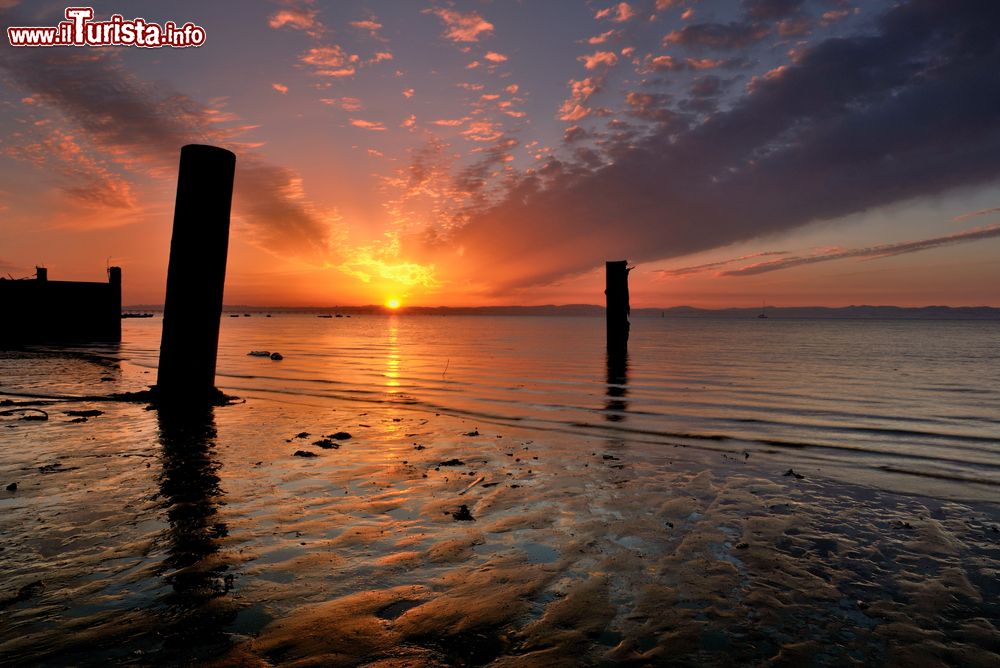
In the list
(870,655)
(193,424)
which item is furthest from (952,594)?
(193,424)

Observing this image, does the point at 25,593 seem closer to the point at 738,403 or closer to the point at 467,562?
the point at 467,562

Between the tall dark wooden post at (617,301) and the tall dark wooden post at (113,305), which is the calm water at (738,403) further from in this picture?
the tall dark wooden post at (113,305)

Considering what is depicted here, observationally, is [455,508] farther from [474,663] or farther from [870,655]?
[870,655]

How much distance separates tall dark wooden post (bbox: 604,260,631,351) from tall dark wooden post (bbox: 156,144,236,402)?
659 inches

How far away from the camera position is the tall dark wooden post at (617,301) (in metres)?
22.6

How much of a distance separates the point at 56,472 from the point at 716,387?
1562 cm

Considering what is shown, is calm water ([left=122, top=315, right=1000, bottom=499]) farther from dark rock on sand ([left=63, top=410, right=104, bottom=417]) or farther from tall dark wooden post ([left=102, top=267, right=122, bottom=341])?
tall dark wooden post ([left=102, top=267, right=122, bottom=341])

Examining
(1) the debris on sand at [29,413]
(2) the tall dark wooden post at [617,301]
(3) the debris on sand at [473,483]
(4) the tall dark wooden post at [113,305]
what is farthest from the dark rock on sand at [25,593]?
(4) the tall dark wooden post at [113,305]

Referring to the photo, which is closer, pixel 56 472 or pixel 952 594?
pixel 952 594

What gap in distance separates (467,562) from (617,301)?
21038mm

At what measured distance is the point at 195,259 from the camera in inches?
332

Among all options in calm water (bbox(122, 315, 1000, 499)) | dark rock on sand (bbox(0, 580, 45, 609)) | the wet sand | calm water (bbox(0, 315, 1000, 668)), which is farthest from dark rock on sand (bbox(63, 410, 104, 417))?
dark rock on sand (bbox(0, 580, 45, 609))

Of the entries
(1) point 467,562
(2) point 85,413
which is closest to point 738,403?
(1) point 467,562

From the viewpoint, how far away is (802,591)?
3.39 metres
